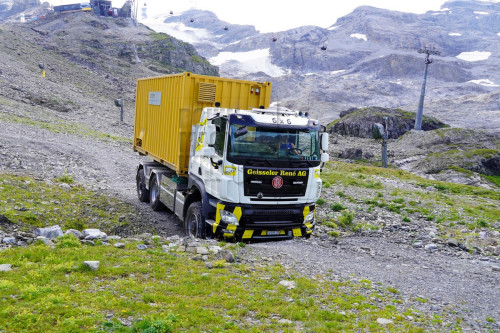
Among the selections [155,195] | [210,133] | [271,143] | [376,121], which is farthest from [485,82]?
[210,133]

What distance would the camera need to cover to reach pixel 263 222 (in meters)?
10.7

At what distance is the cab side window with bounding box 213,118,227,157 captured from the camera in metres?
10.4

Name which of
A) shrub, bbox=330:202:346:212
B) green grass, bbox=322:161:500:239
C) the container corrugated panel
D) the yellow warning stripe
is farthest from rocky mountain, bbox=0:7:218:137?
the yellow warning stripe

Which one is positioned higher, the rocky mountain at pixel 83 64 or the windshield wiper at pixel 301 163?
the rocky mountain at pixel 83 64

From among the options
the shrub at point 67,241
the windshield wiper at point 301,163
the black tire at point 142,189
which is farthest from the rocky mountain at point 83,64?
the windshield wiper at point 301,163

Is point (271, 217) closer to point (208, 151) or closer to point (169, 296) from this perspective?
point (208, 151)

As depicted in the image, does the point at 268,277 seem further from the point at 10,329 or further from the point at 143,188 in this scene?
the point at 143,188

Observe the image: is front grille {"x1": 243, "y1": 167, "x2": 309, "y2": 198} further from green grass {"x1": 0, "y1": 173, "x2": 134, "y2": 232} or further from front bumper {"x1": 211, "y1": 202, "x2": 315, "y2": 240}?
green grass {"x1": 0, "y1": 173, "x2": 134, "y2": 232}

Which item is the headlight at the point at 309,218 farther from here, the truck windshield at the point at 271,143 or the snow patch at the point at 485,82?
the snow patch at the point at 485,82

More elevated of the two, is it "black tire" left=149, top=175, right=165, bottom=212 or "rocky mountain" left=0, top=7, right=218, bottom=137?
"rocky mountain" left=0, top=7, right=218, bottom=137

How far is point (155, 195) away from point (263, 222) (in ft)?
20.1

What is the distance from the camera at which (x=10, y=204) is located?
12766 mm

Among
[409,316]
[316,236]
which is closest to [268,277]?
[409,316]

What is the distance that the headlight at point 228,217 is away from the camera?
10.4 meters
